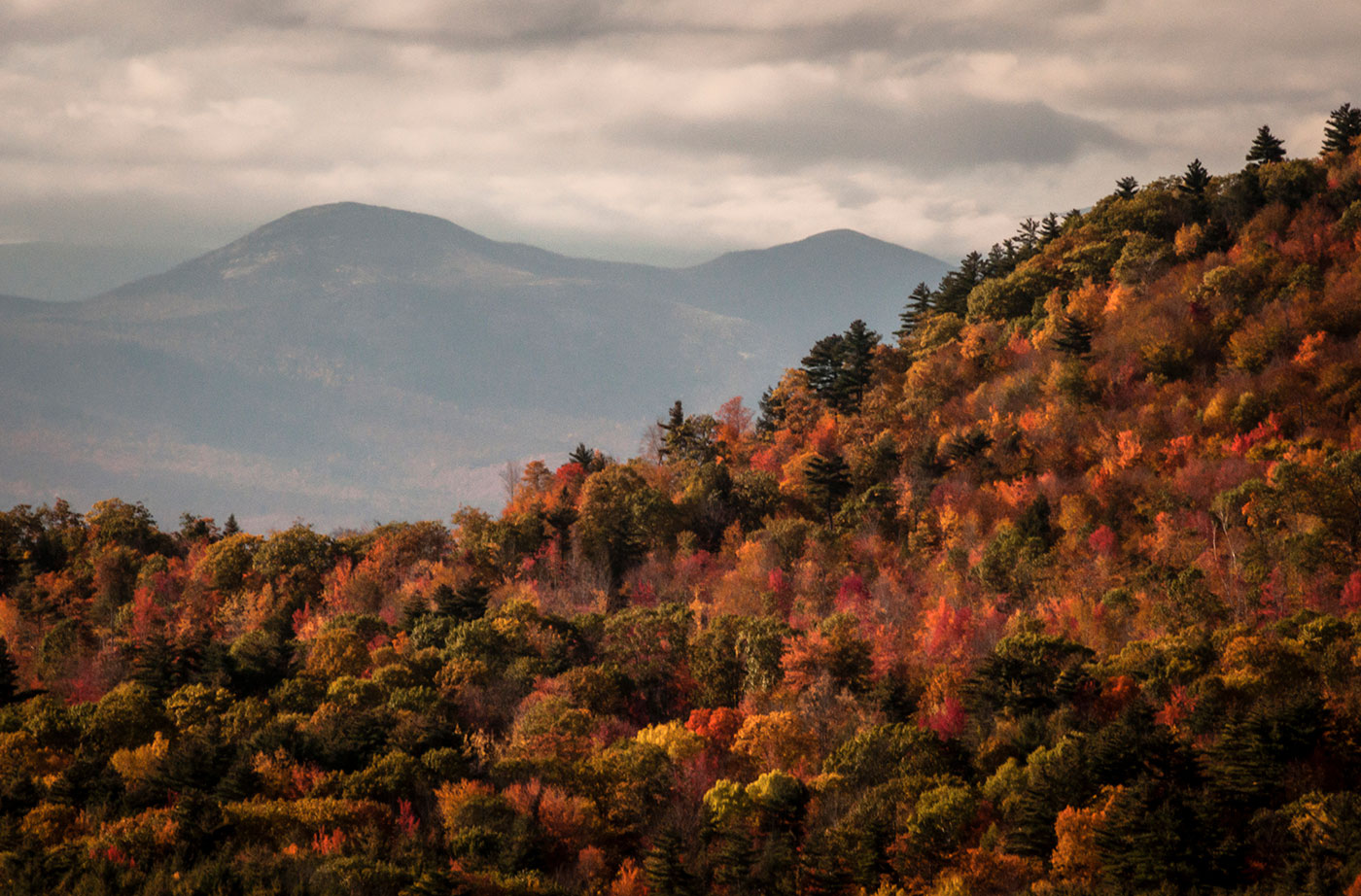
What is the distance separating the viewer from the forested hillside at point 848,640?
40.0 meters

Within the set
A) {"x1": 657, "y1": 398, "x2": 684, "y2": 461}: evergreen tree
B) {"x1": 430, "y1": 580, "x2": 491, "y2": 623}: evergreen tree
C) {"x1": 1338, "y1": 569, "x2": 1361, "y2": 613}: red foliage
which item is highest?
{"x1": 657, "y1": 398, "x2": 684, "y2": 461}: evergreen tree

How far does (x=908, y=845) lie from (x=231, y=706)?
34840 millimetres

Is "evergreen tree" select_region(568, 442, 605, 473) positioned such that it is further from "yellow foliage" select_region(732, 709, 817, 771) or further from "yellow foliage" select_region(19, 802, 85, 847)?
"yellow foliage" select_region(19, 802, 85, 847)

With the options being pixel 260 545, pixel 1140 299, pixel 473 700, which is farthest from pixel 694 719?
pixel 1140 299

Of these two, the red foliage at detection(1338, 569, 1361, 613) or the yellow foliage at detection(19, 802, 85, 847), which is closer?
the yellow foliage at detection(19, 802, 85, 847)

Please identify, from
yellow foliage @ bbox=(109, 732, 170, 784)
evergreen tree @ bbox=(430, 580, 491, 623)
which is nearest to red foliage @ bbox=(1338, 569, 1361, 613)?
evergreen tree @ bbox=(430, 580, 491, 623)

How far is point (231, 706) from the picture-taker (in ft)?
187

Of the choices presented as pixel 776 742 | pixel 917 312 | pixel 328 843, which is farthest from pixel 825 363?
pixel 328 843

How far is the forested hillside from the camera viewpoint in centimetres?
4000

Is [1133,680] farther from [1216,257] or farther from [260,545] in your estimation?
[260,545]

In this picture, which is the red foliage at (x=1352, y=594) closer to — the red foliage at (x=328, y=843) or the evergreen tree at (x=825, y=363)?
the red foliage at (x=328, y=843)

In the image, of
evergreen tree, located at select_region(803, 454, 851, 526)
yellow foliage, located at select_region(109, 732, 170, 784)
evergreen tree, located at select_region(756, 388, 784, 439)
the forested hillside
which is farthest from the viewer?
evergreen tree, located at select_region(756, 388, 784, 439)

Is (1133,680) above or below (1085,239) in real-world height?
below

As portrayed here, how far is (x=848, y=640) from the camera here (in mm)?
59094
